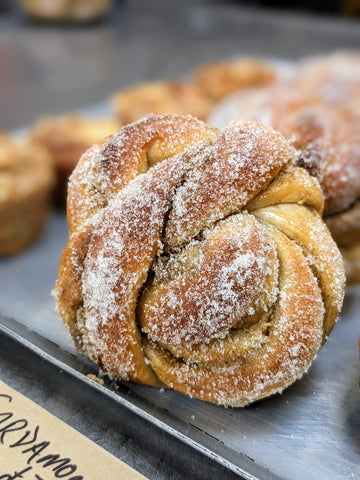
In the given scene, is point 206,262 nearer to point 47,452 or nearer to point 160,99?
point 47,452

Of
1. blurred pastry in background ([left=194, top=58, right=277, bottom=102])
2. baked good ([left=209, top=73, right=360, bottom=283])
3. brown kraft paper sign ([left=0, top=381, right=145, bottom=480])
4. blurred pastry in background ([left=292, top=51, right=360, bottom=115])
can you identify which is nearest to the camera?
brown kraft paper sign ([left=0, top=381, right=145, bottom=480])

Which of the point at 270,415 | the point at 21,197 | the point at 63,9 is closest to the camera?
the point at 270,415

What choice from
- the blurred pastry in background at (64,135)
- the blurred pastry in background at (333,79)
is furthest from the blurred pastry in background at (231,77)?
the blurred pastry in background at (64,135)

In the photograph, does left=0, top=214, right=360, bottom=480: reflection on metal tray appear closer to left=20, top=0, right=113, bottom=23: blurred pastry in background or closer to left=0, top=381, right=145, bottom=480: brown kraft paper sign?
left=0, top=381, right=145, bottom=480: brown kraft paper sign

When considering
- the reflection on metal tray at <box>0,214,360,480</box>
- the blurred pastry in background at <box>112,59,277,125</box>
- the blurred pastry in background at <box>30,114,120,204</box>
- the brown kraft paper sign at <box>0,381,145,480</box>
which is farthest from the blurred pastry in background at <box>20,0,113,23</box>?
the brown kraft paper sign at <box>0,381,145,480</box>

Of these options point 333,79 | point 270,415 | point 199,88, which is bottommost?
point 270,415

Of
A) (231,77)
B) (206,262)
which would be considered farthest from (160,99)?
(206,262)

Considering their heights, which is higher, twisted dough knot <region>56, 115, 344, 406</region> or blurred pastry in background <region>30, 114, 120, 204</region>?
twisted dough knot <region>56, 115, 344, 406</region>
